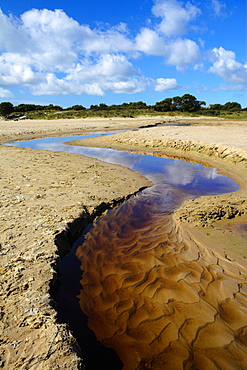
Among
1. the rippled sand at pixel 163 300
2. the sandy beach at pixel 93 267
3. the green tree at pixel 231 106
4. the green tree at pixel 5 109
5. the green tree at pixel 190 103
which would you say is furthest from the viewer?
the green tree at pixel 231 106

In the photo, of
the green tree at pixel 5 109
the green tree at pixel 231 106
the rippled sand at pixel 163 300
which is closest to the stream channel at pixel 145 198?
the rippled sand at pixel 163 300

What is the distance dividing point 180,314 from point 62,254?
2433 millimetres

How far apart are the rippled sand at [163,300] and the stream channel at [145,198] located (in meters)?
0.12

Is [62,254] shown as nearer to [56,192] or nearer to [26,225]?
[26,225]

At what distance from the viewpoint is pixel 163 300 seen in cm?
364

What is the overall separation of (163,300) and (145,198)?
15.6ft

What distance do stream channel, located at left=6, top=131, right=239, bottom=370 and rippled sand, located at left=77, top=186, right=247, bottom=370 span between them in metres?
0.12

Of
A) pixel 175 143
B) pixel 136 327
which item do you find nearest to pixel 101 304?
pixel 136 327

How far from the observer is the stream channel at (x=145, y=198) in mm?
2920

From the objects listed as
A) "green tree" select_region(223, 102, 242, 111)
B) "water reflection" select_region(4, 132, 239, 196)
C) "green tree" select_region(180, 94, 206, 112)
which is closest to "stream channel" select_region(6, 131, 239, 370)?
"water reflection" select_region(4, 132, 239, 196)

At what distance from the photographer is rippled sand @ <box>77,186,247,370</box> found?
288cm

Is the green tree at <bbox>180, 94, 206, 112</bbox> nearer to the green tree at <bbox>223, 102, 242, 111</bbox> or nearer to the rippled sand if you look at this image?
the green tree at <bbox>223, 102, 242, 111</bbox>

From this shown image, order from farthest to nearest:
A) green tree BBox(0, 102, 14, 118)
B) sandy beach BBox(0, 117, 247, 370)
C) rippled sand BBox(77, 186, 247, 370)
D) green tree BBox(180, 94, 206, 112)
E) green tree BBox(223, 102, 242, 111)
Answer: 1. green tree BBox(223, 102, 242, 111)
2. green tree BBox(180, 94, 206, 112)
3. green tree BBox(0, 102, 14, 118)
4. rippled sand BBox(77, 186, 247, 370)
5. sandy beach BBox(0, 117, 247, 370)

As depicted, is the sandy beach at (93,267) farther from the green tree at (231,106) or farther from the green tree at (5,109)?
the green tree at (231,106)
